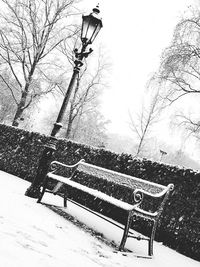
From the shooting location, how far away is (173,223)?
602cm

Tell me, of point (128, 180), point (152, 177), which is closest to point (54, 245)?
point (128, 180)

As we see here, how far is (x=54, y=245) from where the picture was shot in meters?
3.56

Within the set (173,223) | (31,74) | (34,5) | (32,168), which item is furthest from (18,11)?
(173,223)

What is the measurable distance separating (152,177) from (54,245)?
12.5 feet

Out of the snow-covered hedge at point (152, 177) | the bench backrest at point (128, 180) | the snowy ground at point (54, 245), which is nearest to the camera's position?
the snowy ground at point (54, 245)

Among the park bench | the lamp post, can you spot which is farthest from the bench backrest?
the lamp post

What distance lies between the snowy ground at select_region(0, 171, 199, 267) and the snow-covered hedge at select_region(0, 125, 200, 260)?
0.40 m

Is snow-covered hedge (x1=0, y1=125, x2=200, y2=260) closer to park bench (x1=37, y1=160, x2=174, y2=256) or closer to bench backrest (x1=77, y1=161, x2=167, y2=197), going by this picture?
park bench (x1=37, y1=160, x2=174, y2=256)

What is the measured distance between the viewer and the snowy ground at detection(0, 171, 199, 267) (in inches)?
116

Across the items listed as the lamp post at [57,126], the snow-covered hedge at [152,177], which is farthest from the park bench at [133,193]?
the snow-covered hedge at [152,177]

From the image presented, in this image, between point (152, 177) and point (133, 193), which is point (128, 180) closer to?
Answer: point (133, 193)

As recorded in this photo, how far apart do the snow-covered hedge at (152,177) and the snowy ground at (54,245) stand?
399mm

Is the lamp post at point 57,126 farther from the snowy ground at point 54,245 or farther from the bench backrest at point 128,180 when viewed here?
the snowy ground at point 54,245

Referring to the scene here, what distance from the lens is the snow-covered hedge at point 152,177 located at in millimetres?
5734
